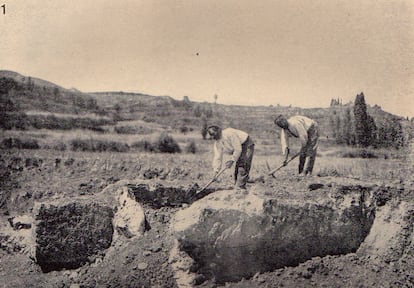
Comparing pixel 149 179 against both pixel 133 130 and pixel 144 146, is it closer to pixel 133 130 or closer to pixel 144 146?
pixel 144 146

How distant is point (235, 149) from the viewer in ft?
20.1

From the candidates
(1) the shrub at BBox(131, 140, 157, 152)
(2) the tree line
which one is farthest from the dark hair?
(1) the shrub at BBox(131, 140, 157, 152)

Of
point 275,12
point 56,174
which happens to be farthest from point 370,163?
point 56,174

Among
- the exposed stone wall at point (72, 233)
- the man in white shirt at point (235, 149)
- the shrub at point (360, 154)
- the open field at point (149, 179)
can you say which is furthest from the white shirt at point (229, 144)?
the shrub at point (360, 154)

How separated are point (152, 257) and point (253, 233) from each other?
4.06ft

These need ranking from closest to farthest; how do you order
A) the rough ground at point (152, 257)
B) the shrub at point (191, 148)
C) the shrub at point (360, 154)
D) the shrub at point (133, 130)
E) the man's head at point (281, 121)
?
the rough ground at point (152, 257) → the man's head at point (281, 121) → the shrub at point (360, 154) → the shrub at point (191, 148) → the shrub at point (133, 130)

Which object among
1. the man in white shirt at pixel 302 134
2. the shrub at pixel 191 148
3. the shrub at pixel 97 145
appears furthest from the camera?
the shrub at pixel 191 148

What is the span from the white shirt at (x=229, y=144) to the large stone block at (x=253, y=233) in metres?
1.00

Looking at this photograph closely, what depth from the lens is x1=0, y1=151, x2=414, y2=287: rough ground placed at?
5.03 meters

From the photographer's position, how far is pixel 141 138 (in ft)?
34.7

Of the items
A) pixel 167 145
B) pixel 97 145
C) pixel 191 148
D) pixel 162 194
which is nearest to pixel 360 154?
pixel 191 148

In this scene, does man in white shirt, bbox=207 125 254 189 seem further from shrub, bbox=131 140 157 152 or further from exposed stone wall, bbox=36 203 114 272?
shrub, bbox=131 140 157 152

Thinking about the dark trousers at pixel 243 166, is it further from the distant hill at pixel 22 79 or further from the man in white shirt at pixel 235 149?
the distant hill at pixel 22 79

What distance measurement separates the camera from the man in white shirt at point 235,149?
20.1 ft
